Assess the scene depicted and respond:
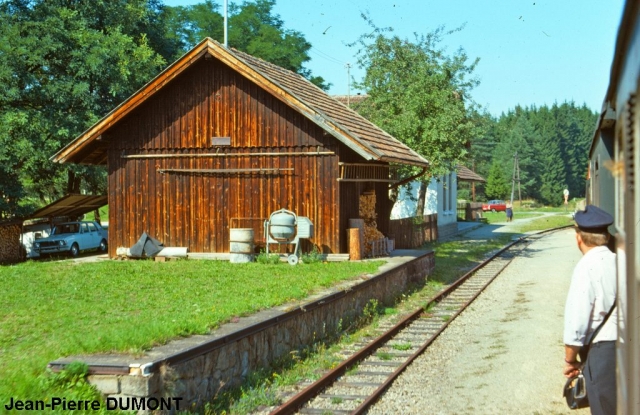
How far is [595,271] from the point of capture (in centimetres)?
459

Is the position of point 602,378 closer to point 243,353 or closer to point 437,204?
point 243,353

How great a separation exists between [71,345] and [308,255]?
1078cm

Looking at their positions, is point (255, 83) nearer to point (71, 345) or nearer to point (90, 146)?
point (90, 146)

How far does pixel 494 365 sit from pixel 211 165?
11.1 metres

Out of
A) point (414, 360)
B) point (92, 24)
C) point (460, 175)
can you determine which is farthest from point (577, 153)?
point (414, 360)

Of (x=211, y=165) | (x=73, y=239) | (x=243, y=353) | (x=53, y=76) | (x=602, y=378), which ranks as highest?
(x=53, y=76)

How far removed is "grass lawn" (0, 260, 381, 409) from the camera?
782 centimetres

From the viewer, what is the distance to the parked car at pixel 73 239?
25891mm

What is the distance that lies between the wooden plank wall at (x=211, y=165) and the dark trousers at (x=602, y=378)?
14049mm

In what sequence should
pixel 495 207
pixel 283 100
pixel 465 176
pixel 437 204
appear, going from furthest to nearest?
1. pixel 495 207
2. pixel 465 176
3. pixel 437 204
4. pixel 283 100

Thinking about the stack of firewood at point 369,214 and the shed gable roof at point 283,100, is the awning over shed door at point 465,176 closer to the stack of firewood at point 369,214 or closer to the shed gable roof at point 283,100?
the stack of firewood at point 369,214

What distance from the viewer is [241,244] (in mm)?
18391

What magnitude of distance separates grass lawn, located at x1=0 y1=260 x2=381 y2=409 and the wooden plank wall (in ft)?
4.80

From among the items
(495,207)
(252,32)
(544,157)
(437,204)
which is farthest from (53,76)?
(544,157)
